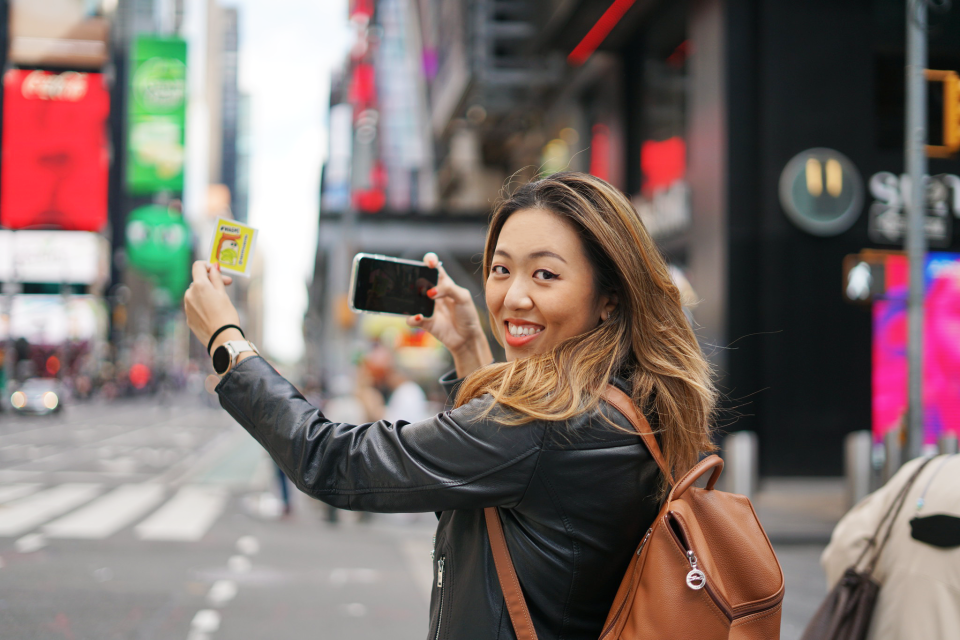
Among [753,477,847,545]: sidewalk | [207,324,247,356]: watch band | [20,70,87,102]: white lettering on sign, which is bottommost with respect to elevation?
[753,477,847,545]: sidewalk

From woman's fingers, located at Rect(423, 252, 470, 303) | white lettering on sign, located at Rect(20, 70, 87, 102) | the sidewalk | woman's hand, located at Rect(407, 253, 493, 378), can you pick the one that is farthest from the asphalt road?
white lettering on sign, located at Rect(20, 70, 87, 102)

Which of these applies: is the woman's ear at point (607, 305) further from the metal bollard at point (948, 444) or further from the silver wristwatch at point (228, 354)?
the metal bollard at point (948, 444)

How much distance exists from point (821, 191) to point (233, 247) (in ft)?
43.7

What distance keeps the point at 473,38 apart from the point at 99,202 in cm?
1493

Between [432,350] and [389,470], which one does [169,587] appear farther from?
[432,350]

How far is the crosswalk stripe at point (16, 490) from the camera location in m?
12.3

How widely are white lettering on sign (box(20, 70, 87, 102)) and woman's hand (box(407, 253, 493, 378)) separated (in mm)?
24288

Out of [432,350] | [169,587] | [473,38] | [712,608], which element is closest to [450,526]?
[712,608]

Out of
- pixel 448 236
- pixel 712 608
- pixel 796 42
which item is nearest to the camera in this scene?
pixel 712 608

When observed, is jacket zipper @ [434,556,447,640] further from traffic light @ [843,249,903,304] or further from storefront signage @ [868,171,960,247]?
storefront signage @ [868,171,960,247]

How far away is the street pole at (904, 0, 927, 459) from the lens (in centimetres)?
716

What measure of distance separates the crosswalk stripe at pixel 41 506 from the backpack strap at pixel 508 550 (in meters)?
9.40

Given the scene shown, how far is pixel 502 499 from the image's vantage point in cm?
167

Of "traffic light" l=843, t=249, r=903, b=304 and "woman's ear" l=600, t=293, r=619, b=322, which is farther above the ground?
"traffic light" l=843, t=249, r=903, b=304
